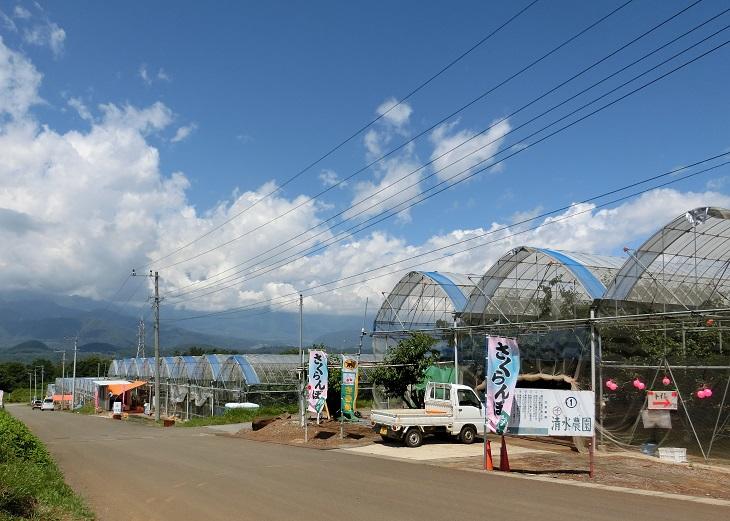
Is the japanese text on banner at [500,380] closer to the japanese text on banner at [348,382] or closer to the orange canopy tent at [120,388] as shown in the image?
the japanese text on banner at [348,382]

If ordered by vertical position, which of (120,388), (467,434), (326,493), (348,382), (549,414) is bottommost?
(120,388)

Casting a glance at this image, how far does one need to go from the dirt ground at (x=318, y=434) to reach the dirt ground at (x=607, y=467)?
0.04 meters

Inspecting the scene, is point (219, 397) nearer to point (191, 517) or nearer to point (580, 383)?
point (580, 383)

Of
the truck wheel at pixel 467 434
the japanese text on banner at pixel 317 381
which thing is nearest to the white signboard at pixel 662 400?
the truck wheel at pixel 467 434

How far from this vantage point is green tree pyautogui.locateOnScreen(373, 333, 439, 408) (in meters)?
24.9

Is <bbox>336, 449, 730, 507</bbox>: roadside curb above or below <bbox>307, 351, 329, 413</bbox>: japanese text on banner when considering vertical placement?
below

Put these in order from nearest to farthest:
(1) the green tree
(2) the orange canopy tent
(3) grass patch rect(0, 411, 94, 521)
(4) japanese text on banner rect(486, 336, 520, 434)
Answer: (3) grass patch rect(0, 411, 94, 521) < (4) japanese text on banner rect(486, 336, 520, 434) < (1) the green tree < (2) the orange canopy tent

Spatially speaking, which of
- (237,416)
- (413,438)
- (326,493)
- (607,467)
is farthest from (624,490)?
(237,416)

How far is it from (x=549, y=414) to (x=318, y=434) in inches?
460

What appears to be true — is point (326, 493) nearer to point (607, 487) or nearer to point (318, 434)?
point (607, 487)

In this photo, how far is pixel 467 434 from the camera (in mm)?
21203

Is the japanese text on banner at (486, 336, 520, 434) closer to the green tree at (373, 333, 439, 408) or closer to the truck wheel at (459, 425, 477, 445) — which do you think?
the truck wheel at (459, 425, 477, 445)

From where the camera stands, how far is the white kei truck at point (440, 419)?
20.4m

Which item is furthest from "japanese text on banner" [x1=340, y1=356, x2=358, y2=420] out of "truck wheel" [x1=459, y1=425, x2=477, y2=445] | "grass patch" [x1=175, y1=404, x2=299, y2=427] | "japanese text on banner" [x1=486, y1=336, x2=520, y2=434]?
"grass patch" [x1=175, y1=404, x2=299, y2=427]
